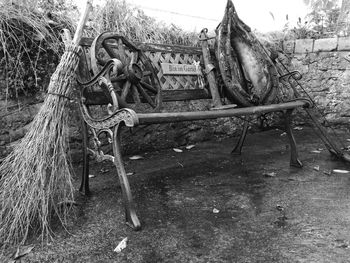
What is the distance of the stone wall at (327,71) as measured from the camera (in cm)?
447

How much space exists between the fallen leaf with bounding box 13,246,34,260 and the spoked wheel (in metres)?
1.00

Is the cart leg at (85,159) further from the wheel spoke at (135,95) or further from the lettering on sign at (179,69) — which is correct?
the lettering on sign at (179,69)

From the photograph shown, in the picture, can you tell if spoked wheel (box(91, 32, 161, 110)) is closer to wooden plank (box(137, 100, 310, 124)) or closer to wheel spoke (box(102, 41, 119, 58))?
wheel spoke (box(102, 41, 119, 58))

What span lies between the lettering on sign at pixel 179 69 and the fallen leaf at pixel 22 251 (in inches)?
65.5

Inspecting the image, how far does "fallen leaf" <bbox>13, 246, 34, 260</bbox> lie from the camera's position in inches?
66.2

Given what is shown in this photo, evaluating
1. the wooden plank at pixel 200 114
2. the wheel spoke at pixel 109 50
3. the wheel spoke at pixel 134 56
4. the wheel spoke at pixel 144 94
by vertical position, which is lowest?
the wooden plank at pixel 200 114

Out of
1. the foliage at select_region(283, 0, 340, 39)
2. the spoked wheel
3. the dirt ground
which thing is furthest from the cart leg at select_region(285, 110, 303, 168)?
the foliage at select_region(283, 0, 340, 39)

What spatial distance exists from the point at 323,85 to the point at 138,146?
107 inches

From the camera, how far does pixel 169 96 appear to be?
281 cm

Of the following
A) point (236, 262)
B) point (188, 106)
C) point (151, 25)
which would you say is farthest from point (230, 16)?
point (236, 262)

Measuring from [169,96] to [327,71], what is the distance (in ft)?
9.14

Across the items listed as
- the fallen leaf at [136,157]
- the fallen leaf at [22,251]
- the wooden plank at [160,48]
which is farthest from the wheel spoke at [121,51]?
the fallen leaf at [22,251]

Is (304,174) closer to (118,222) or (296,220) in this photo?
(296,220)

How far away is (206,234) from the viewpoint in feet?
6.14
